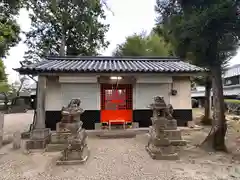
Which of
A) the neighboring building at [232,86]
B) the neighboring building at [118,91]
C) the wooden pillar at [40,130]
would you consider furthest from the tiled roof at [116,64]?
the neighboring building at [232,86]

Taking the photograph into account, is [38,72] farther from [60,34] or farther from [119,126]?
[60,34]

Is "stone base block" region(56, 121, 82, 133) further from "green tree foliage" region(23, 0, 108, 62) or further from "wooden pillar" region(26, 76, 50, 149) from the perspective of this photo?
"green tree foliage" region(23, 0, 108, 62)

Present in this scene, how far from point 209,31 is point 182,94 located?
12.0 feet

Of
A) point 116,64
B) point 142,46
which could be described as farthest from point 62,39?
point 116,64

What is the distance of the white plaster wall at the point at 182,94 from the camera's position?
24.7 ft

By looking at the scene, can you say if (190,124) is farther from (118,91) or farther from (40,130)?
(40,130)

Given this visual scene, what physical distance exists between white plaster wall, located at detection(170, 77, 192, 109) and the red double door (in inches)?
76.2

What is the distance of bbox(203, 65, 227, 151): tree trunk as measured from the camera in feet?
16.1

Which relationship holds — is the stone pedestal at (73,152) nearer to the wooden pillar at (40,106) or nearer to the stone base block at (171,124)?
the wooden pillar at (40,106)

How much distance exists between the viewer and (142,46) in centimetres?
1994

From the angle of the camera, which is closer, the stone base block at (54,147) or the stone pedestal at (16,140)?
the stone base block at (54,147)

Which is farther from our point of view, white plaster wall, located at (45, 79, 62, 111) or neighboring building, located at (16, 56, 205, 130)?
white plaster wall, located at (45, 79, 62, 111)

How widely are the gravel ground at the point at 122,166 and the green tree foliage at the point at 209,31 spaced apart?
3.34 ft

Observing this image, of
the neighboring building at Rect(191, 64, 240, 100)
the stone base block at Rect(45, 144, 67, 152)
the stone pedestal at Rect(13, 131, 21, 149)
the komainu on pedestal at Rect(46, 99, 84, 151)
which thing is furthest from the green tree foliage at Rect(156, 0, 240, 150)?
the neighboring building at Rect(191, 64, 240, 100)
